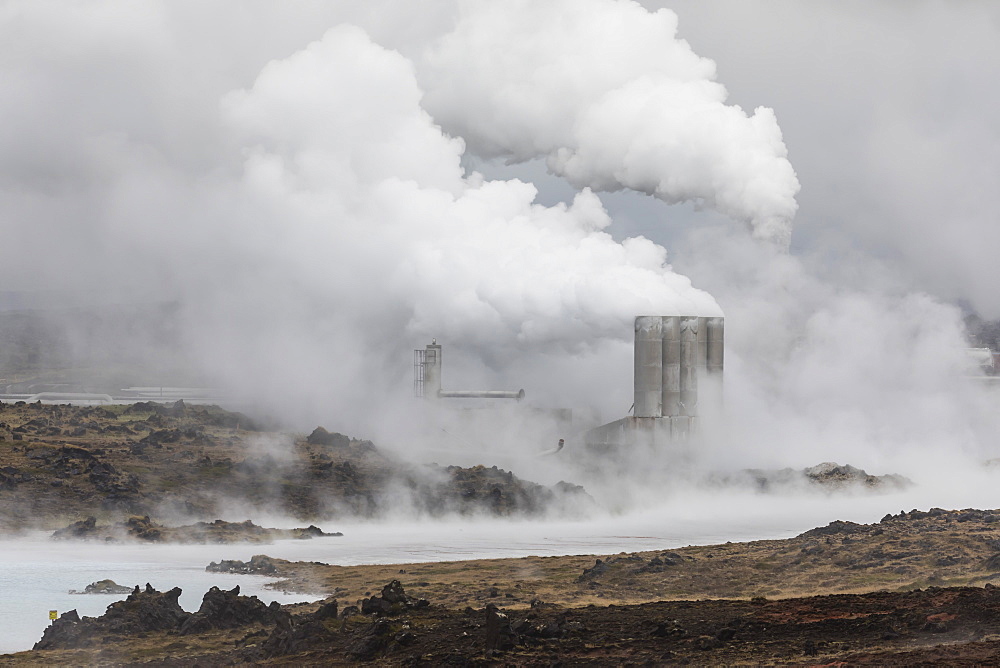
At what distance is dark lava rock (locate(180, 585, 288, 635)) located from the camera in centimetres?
4875

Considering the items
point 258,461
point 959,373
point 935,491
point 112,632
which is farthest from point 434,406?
point 959,373

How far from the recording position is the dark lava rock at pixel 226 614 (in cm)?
4875

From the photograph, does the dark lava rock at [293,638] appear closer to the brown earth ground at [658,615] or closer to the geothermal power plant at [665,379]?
the brown earth ground at [658,615]

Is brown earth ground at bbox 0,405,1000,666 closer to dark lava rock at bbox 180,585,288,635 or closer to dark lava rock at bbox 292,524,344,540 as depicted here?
dark lava rock at bbox 180,585,288,635

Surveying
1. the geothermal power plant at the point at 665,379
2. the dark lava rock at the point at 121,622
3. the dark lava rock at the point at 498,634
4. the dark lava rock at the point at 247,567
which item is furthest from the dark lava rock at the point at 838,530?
the geothermal power plant at the point at 665,379

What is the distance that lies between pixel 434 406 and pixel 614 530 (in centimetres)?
3725

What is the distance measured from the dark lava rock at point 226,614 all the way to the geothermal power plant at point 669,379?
75511 millimetres

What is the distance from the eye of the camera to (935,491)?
12762cm

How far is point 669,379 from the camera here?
125688 millimetres

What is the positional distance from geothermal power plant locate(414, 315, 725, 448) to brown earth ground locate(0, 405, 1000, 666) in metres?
19.3

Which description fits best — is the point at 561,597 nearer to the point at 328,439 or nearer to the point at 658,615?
the point at 658,615

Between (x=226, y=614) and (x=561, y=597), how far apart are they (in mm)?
16898

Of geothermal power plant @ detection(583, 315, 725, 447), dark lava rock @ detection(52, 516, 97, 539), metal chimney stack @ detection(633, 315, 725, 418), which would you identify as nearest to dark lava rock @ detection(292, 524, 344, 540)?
dark lava rock @ detection(52, 516, 97, 539)

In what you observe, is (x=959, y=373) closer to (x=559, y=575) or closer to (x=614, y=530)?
(x=614, y=530)
